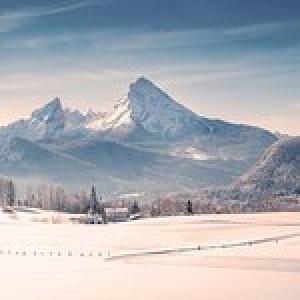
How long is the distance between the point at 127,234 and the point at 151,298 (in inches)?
3118

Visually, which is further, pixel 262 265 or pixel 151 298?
pixel 262 265

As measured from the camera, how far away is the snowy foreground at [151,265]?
186 feet

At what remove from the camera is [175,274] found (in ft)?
222

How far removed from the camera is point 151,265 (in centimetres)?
7631

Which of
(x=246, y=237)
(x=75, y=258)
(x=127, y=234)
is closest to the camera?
(x=75, y=258)

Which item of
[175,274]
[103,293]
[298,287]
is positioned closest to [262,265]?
[175,274]

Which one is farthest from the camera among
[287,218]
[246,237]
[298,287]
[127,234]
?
[287,218]

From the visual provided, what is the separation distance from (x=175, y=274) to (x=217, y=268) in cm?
615

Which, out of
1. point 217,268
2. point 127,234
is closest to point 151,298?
point 217,268

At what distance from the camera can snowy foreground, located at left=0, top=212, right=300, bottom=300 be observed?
5678 cm

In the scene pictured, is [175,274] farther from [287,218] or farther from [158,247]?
[287,218]

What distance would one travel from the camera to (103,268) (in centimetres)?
7350

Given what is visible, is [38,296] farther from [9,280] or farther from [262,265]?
[262,265]

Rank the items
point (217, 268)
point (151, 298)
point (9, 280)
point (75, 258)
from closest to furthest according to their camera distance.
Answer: point (151, 298)
point (9, 280)
point (217, 268)
point (75, 258)
